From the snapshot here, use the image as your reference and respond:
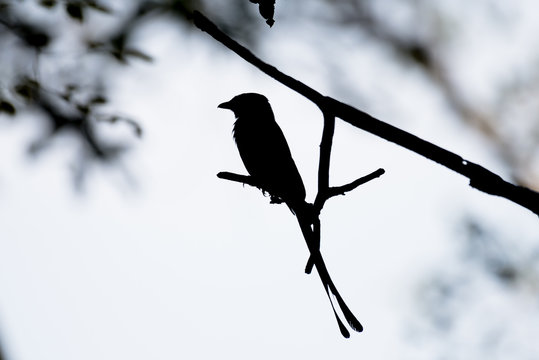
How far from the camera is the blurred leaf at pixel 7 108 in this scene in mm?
3121

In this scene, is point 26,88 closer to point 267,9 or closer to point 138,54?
point 138,54

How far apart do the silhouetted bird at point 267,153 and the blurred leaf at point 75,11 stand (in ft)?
2.86

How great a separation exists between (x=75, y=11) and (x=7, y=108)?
58 cm

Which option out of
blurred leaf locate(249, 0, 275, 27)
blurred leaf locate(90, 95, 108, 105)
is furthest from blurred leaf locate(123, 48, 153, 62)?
blurred leaf locate(249, 0, 275, 27)

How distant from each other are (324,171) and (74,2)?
183 centimetres

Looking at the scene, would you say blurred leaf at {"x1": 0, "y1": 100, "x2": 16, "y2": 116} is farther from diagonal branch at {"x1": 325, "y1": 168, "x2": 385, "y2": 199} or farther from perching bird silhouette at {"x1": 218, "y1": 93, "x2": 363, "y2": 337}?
diagonal branch at {"x1": 325, "y1": 168, "x2": 385, "y2": 199}

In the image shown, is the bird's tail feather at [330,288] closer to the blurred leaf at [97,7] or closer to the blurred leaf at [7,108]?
the blurred leaf at [97,7]

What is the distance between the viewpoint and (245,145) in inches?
113

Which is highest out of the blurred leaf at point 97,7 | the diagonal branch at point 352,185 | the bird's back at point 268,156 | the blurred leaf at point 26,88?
the blurred leaf at point 97,7

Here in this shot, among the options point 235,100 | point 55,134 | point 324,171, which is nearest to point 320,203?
point 324,171

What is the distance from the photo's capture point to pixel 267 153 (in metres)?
2.71

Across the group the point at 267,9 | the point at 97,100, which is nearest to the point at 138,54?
the point at 97,100

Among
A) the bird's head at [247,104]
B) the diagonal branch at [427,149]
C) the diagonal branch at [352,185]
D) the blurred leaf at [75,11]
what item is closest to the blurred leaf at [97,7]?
the blurred leaf at [75,11]

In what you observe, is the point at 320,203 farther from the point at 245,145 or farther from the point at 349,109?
the point at 245,145
